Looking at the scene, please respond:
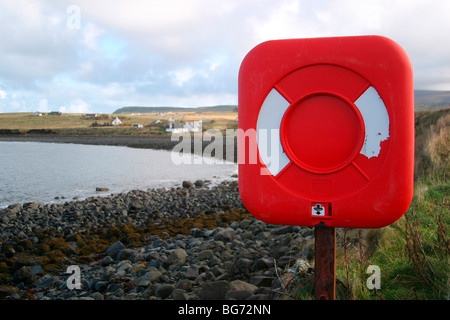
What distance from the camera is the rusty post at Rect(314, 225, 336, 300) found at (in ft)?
6.58

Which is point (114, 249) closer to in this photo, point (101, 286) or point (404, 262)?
point (101, 286)

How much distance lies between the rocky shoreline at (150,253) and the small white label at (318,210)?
782 mm

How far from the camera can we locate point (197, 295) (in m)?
3.40

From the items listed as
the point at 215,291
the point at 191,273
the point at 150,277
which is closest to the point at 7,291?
the point at 150,277

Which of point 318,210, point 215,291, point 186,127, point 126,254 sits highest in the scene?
point 186,127

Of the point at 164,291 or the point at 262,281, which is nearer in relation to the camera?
the point at 262,281

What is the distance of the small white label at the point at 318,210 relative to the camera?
183 cm

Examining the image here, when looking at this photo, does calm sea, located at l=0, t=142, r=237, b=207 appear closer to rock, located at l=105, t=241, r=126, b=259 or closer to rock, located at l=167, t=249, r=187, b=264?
rock, located at l=105, t=241, r=126, b=259

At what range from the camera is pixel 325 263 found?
2.03m

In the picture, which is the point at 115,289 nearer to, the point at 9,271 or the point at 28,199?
the point at 9,271

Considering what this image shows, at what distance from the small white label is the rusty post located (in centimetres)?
20

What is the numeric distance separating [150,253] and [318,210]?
12.2ft

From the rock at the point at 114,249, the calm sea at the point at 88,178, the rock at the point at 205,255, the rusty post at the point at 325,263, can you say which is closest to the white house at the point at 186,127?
the calm sea at the point at 88,178
